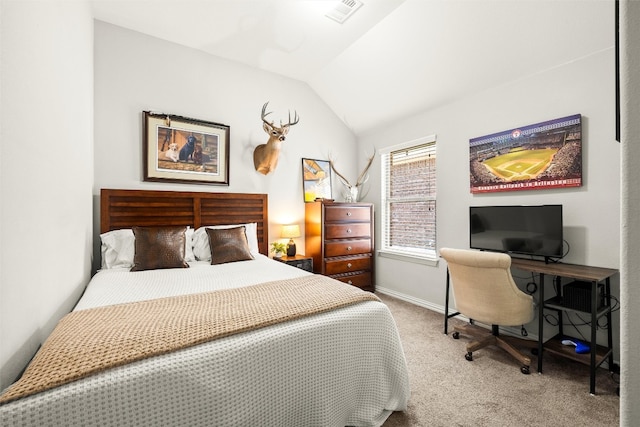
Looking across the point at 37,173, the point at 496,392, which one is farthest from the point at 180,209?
the point at 496,392

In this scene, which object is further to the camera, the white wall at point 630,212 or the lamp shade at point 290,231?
the lamp shade at point 290,231

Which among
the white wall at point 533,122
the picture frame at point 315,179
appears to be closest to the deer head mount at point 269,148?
the picture frame at point 315,179

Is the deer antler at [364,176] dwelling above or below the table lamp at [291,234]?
above

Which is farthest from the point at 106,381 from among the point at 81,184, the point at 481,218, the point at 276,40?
the point at 276,40

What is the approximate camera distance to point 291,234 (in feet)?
12.5

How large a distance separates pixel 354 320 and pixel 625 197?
48.8 inches

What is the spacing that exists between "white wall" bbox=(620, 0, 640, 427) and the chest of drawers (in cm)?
326

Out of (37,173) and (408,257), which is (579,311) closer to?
(408,257)

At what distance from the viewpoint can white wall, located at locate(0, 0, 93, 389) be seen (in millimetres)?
1018

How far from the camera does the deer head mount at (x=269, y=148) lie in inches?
138

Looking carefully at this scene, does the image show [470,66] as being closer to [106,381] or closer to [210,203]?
[210,203]

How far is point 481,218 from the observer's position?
9.46ft

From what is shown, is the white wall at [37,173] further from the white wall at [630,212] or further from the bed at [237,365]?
the white wall at [630,212]

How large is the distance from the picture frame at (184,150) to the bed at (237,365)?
1267mm
